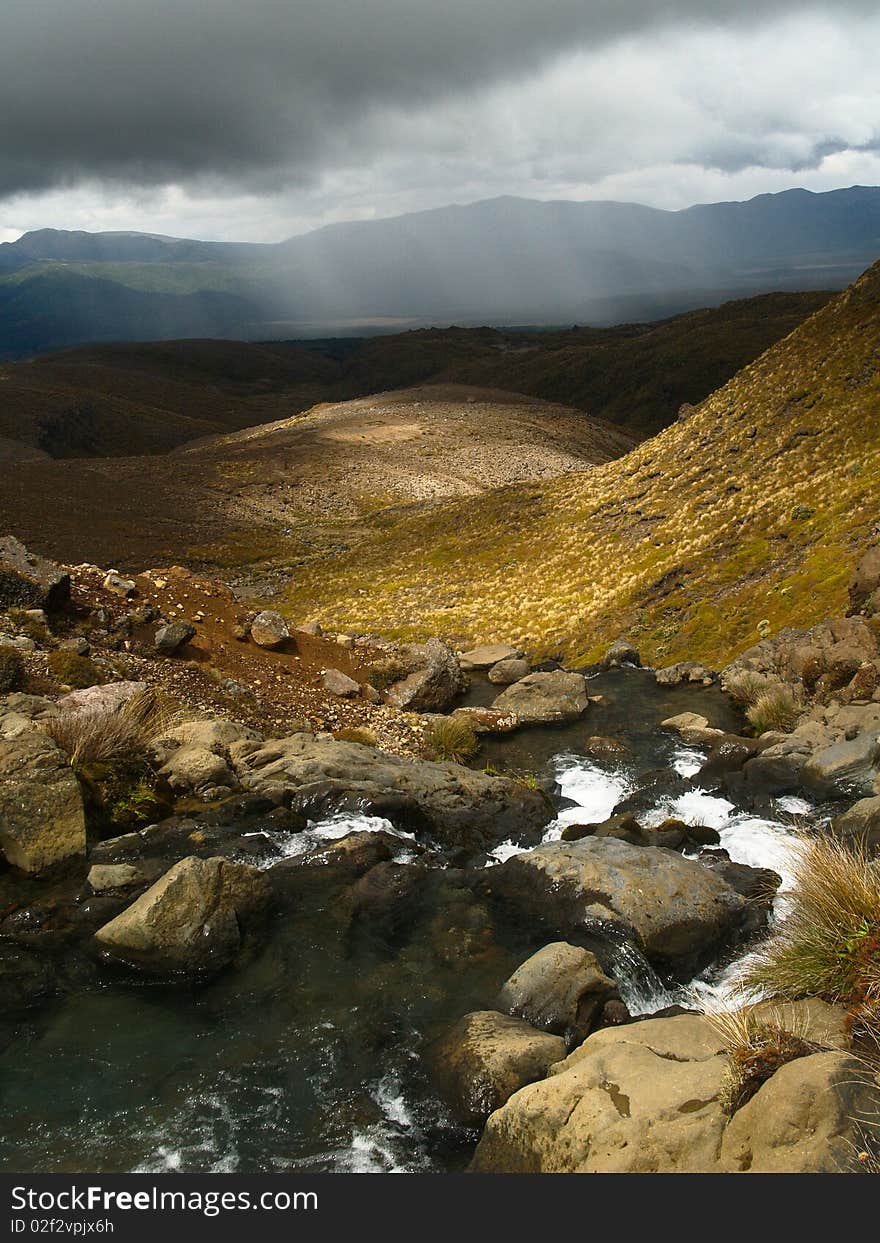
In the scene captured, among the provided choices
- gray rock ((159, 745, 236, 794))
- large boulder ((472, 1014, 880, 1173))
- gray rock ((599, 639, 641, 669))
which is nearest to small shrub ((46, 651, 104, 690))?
gray rock ((159, 745, 236, 794))

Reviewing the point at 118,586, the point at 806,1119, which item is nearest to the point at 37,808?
the point at 806,1119

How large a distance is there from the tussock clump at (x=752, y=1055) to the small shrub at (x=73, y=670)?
50.8 feet

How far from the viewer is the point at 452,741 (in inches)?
872

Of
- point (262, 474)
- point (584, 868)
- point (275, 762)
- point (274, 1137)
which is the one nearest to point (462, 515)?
point (262, 474)

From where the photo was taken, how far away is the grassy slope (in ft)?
106

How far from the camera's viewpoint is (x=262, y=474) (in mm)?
81625

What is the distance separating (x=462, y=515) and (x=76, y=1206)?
54.0 metres

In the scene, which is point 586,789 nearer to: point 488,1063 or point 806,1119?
point 488,1063

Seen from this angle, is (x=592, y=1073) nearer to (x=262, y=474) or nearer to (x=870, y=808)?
(x=870, y=808)

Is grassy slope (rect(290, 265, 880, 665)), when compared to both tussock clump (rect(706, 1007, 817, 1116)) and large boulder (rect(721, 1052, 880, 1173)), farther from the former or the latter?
large boulder (rect(721, 1052, 880, 1173))

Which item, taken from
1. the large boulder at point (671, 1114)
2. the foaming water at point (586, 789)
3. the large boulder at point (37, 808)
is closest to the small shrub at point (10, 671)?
the large boulder at point (37, 808)

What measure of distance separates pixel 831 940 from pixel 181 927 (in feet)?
25.5

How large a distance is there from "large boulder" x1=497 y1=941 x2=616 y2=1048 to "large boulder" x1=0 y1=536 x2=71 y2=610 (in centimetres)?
1658

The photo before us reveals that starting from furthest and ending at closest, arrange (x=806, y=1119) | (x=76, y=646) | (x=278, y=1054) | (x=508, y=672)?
(x=508, y=672) → (x=76, y=646) → (x=278, y=1054) → (x=806, y=1119)
